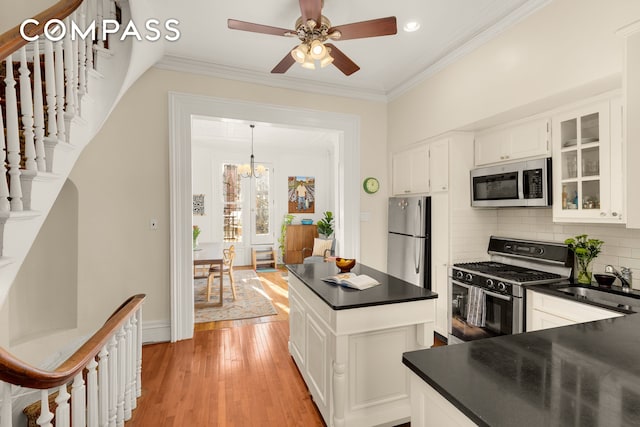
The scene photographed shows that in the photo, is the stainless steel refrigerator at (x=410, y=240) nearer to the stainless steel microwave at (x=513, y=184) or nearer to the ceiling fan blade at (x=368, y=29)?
the stainless steel microwave at (x=513, y=184)

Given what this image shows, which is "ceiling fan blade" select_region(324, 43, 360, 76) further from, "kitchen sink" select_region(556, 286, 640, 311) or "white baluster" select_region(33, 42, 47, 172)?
"kitchen sink" select_region(556, 286, 640, 311)

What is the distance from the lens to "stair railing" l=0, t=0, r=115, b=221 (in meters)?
1.40

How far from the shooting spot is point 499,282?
2479 mm

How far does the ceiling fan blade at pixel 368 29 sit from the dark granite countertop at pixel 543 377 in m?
1.95

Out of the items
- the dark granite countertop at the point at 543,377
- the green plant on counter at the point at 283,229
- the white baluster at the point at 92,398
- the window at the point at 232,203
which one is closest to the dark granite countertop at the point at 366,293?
the dark granite countertop at the point at 543,377

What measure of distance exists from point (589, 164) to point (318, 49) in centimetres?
210

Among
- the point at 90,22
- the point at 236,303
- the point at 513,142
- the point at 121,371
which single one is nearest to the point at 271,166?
the point at 236,303

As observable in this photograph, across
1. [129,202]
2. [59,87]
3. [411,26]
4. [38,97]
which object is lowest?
[129,202]

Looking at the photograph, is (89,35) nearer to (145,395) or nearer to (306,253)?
(145,395)

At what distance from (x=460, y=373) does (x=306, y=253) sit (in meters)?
6.45

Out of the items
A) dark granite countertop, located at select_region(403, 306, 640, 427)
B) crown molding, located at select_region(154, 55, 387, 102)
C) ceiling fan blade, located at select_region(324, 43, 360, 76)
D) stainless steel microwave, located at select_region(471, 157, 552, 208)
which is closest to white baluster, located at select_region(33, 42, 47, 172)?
ceiling fan blade, located at select_region(324, 43, 360, 76)

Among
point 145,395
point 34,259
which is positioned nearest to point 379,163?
point 145,395

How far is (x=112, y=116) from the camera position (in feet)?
10.3

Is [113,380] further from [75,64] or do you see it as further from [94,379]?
[75,64]
